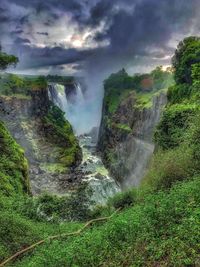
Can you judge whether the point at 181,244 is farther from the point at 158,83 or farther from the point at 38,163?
the point at 158,83

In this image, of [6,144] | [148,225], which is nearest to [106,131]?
[6,144]

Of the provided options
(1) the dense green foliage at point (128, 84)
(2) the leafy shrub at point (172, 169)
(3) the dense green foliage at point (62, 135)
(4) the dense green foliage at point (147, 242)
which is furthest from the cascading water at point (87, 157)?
(4) the dense green foliage at point (147, 242)

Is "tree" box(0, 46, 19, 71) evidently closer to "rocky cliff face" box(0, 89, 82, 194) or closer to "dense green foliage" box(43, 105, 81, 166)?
"rocky cliff face" box(0, 89, 82, 194)

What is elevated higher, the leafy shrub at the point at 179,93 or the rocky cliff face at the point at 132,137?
the leafy shrub at the point at 179,93

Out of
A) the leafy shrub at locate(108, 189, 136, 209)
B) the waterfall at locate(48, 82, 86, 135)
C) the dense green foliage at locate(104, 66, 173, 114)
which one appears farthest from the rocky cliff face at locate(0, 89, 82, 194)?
the leafy shrub at locate(108, 189, 136, 209)

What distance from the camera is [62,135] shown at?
289 ft

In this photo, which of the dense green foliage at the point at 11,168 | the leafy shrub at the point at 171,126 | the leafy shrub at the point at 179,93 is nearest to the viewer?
the dense green foliage at the point at 11,168

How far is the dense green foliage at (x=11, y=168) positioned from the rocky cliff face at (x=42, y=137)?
21.0 meters

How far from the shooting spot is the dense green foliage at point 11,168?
35.9m

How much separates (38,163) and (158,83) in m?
37.4

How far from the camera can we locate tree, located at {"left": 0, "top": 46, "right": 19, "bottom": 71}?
41.0 meters

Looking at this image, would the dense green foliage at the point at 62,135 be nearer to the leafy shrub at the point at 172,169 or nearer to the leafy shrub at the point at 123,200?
the leafy shrub at the point at 123,200

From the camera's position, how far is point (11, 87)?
9662cm

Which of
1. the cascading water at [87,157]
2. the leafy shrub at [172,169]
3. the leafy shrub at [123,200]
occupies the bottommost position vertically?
the cascading water at [87,157]
